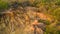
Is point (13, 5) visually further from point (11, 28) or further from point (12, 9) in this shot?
point (11, 28)

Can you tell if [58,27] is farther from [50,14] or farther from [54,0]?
[54,0]

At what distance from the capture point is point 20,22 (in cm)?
448

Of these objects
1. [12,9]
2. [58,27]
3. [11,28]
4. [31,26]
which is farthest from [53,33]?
[12,9]

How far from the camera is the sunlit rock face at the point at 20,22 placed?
168 inches

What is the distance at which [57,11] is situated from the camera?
450 cm

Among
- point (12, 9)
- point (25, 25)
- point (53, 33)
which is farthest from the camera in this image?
point (12, 9)

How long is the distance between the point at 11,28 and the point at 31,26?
0.37m

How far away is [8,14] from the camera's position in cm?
463

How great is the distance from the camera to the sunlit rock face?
4.27 metres

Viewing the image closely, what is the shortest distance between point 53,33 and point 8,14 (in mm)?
1032

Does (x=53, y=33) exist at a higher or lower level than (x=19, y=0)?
lower

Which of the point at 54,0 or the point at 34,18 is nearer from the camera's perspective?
the point at 34,18

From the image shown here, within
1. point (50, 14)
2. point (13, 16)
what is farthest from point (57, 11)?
point (13, 16)

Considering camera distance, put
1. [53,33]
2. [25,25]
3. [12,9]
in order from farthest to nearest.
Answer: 1. [12,9]
2. [25,25]
3. [53,33]
